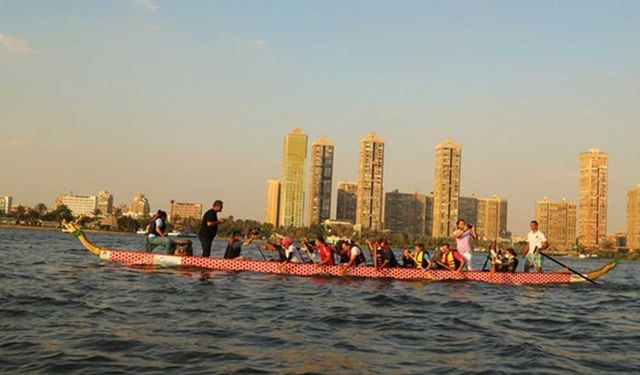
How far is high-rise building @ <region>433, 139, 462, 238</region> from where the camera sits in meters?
193

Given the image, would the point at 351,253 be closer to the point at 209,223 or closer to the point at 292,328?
the point at 209,223

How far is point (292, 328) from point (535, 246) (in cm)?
1400

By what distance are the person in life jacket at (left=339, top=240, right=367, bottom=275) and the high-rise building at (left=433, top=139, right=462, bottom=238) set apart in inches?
6794

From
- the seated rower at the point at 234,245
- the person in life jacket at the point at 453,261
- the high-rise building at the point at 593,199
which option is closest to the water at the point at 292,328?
the person in life jacket at the point at 453,261

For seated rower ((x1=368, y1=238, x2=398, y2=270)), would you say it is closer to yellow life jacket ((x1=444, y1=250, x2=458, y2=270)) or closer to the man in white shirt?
yellow life jacket ((x1=444, y1=250, x2=458, y2=270))

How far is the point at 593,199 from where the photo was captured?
18850 centimetres

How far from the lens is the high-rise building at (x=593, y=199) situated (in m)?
186

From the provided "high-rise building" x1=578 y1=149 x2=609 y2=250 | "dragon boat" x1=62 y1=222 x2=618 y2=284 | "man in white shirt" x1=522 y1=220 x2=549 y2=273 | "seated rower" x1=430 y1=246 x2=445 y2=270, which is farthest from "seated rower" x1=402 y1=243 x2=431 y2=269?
"high-rise building" x1=578 y1=149 x2=609 y2=250

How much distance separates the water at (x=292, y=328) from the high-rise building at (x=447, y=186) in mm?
175937

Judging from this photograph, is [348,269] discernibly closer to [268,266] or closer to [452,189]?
[268,266]

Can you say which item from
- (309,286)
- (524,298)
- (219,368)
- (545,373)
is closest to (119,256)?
(309,286)

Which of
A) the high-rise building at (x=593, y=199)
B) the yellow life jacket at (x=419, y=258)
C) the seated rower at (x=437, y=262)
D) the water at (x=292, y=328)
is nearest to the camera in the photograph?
the water at (x=292, y=328)

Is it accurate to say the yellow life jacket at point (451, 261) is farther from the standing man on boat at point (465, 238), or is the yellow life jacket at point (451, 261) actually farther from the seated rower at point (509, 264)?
the seated rower at point (509, 264)

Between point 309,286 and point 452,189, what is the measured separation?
183291 millimetres
